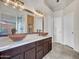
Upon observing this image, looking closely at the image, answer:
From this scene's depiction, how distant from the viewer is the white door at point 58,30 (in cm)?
871

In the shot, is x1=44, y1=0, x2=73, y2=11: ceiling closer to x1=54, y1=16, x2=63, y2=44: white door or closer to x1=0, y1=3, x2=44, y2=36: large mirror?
x1=54, y1=16, x2=63, y2=44: white door

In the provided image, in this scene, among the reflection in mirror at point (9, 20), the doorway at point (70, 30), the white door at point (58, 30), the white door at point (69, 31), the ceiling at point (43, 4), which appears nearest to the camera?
the reflection in mirror at point (9, 20)

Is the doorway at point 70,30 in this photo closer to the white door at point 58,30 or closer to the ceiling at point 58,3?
the white door at point 58,30

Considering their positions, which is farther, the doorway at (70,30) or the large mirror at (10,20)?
the doorway at (70,30)

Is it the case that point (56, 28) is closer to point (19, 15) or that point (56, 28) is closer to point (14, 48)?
point (19, 15)

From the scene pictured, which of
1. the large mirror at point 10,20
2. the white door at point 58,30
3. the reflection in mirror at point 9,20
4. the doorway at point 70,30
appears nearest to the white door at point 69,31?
the doorway at point 70,30

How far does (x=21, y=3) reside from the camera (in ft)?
12.8

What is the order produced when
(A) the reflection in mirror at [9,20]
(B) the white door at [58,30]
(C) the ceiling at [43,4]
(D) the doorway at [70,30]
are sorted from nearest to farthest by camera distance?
(A) the reflection in mirror at [9,20] → (C) the ceiling at [43,4] → (D) the doorway at [70,30] → (B) the white door at [58,30]

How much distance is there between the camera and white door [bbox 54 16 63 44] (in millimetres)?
8711

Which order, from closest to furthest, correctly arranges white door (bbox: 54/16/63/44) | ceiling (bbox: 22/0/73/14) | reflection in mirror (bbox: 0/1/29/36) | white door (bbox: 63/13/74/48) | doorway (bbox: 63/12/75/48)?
reflection in mirror (bbox: 0/1/29/36)
ceiling (bbox: 22/0/73/14)
doorway (bbox: 63/12/75/48)
white door (bbox: 63/13/74/48)
white door (bbox: 54/16/63/44)

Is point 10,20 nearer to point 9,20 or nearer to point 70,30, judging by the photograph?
point 9,20

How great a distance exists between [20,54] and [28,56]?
0.47 metres

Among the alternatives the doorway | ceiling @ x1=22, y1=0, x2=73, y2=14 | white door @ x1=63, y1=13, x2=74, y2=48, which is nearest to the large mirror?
ceiling @ x1=22, y1=0, x2=73, y2=14

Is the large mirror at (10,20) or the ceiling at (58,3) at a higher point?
the ceiling at (58,3)
